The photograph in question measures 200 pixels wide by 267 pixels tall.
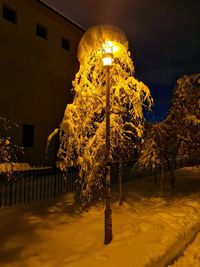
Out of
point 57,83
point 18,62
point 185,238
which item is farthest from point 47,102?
point 185,238

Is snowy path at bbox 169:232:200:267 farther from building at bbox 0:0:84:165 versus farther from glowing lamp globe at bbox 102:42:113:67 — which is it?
building at bbox 0:0:84:165

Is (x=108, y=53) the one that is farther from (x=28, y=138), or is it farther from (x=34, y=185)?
(x=28, y=138)

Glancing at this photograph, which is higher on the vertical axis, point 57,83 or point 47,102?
point 57,83

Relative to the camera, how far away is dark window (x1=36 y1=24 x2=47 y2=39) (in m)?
20.3

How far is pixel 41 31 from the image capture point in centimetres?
2058

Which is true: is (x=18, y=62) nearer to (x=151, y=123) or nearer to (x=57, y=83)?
(x=57, y=83)

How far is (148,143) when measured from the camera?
12445 mm

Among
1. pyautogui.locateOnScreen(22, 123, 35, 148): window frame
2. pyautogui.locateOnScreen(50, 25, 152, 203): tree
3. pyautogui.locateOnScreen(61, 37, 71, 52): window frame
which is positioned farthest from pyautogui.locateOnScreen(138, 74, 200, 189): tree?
pyautogui.locateOnScreen(61, 37, 71, 52): window frame

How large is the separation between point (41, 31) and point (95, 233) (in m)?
16.5

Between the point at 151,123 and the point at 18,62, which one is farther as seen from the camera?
the point at 18,62

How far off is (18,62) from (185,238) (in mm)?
14829

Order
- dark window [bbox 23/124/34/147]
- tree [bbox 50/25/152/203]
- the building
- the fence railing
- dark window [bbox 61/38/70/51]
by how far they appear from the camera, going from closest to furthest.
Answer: tree [bbox 50/25/152/203], the fence railing, the building, dark window [bbox 23/124/34/147], dark window [bbox 61/38/70/51]

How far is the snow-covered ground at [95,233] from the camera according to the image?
5879mm

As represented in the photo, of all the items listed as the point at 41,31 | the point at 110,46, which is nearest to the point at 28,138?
the point at 41,31
